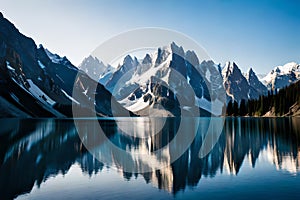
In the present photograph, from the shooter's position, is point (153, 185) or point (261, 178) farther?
point (261, 178)

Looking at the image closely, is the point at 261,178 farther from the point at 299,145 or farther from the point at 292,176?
the point at 299,145

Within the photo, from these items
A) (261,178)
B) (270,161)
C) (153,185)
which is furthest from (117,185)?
(270,161)

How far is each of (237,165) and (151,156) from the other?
1368 cm

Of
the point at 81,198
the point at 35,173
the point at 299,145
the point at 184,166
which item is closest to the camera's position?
the point at 81,198

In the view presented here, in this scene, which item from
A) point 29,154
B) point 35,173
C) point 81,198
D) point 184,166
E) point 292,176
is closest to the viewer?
point 81,198

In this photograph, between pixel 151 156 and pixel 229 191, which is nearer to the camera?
pixel 229 191

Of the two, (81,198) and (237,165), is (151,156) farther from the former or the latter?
(81,198)

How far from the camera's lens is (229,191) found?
75.9 ft

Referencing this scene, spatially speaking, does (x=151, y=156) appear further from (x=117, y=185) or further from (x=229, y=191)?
(x=229, y=191)

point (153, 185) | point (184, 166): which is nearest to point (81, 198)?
point (153, 185)

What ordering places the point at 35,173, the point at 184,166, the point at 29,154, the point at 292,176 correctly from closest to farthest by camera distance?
the point at 292,176 → the point at 35,173 → the point at 184,166 → the point at 29,154

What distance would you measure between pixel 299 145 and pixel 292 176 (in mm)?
22813

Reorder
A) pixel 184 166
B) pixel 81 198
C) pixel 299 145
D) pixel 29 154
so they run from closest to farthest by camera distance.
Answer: pixel 81 198, pixel 184 166, pixel 29 154, pixel 299 145

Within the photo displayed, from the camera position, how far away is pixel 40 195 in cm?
2248
